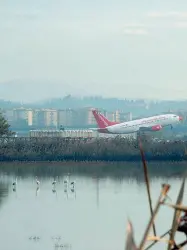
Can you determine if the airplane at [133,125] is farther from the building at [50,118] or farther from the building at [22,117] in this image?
the building at [50,118]

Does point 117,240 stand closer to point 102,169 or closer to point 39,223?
point 39,223

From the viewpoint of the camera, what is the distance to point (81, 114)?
72.5m

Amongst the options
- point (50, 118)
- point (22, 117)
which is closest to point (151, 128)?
point (50, 118)

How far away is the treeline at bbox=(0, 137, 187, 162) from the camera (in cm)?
2862

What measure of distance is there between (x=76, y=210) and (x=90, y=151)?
15.6 metres

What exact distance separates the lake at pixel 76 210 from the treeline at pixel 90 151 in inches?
233

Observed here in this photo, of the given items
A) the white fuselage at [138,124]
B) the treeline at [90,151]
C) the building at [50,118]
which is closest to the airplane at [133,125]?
the white fuselage at [138,124]

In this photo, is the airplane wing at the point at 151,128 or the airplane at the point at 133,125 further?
the airplane wing at the point at 151,128

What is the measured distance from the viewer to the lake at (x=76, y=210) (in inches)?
414

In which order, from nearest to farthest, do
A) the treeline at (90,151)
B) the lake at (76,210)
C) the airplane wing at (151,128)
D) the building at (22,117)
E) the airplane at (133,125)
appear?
the lake at (76,210), the treeline at (90,151), the airplane at (133,125), the airplane wing at (151,128), the building at (22,117)

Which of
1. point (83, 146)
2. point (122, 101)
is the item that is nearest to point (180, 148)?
point (83, 146)

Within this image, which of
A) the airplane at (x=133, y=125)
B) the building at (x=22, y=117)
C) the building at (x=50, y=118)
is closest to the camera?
the airplane at (x=133, y=125)

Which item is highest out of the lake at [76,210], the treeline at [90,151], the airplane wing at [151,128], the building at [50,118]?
the building at [50,118]

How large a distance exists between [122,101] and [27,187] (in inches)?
3271
